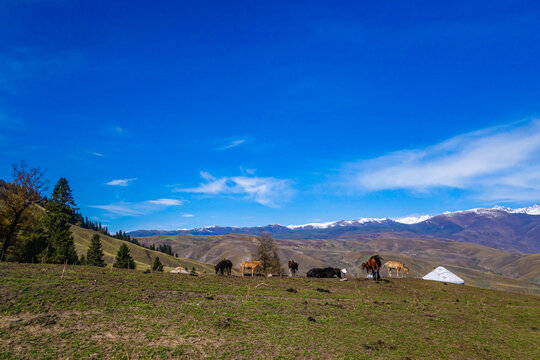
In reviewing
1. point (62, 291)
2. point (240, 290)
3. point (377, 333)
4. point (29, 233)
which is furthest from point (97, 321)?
point (29, 233)

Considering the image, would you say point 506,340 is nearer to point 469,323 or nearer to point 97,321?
point 469,323

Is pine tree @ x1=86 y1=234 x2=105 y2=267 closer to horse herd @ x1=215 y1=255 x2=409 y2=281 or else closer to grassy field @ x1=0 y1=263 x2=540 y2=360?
horse herd @ x1=215 y1=255 x2=409 y2=281

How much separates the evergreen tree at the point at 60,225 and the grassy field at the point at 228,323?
4207 cm

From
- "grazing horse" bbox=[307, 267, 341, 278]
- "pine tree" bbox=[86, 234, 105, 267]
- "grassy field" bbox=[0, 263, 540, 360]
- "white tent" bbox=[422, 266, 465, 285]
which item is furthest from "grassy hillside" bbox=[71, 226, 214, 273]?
"grassy field" bbox=[0, 263, 540, 360]

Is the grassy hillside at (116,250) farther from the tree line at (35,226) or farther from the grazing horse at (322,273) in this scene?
the grazing horse at (322,273)

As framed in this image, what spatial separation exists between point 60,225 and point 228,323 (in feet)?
211

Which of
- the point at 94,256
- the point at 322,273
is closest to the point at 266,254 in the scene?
the point at 322,273

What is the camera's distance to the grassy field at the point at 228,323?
12492 millimetres

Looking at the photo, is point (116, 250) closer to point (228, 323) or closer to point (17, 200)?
point (17, 200)

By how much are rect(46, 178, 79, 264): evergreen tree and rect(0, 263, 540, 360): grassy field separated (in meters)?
42.1

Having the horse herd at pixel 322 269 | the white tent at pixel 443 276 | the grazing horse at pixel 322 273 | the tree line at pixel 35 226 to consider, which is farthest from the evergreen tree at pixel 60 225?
the white tent at pixel 443 276

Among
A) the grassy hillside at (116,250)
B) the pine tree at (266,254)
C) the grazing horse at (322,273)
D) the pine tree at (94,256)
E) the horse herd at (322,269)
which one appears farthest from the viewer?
the grassy hillside at (116,250)

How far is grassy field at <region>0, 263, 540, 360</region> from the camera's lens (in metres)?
12.5

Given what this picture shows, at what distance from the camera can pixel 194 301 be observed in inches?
739
